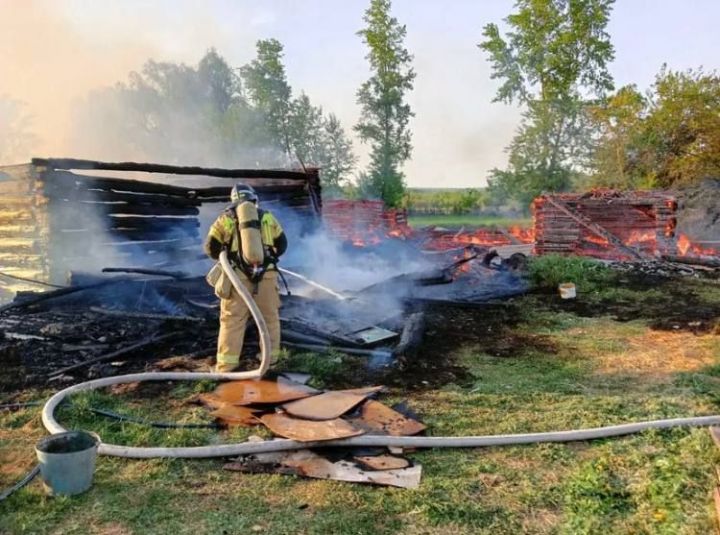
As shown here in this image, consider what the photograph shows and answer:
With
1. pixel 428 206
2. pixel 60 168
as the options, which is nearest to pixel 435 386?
pixel 60 168

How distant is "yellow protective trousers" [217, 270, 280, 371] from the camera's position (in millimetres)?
5617

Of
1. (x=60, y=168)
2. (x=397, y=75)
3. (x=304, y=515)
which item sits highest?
(x=397, y=75)

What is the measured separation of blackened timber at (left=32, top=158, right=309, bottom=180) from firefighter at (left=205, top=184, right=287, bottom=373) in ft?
13.2

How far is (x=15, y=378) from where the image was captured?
18.3 ft

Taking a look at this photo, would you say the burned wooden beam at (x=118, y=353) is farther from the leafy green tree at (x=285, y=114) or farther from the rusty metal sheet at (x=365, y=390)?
the leafy green tree at (x=285, y=114)

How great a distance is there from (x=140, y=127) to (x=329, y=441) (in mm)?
42247

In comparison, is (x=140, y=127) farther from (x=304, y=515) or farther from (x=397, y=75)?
(x=304, y=515)

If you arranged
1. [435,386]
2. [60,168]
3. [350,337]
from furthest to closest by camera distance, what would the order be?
[60,168]
[350,337]
[435,386]

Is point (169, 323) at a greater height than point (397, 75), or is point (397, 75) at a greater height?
point (397, 75)

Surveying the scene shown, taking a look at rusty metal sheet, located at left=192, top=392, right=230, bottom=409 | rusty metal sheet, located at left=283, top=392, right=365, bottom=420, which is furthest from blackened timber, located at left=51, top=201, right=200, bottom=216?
rusty metal sheet, located at left=283, top=392, right=365, bottom=420

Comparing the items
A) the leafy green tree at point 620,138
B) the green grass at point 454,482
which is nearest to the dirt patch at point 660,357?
the green grass at point 454,482

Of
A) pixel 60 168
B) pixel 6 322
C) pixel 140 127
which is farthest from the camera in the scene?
pixel 140 127

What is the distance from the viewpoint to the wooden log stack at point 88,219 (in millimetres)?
8406

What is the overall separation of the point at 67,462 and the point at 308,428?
165 cm
